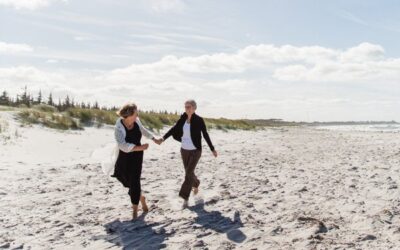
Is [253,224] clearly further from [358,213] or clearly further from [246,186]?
[246,186]

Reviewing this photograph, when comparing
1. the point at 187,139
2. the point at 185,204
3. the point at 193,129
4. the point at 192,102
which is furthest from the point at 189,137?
the point at 185,204

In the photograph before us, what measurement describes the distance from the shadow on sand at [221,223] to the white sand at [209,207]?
1 centimetres

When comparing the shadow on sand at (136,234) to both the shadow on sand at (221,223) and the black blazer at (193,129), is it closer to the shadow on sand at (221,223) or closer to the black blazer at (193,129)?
the shadow on sand at (221,223)

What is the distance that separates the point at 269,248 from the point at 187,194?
3.04 m

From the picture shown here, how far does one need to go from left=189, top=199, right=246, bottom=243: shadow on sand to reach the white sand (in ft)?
0.05

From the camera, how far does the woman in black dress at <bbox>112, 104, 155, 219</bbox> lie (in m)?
7.82

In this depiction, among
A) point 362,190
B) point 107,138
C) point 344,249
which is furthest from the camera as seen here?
point 107,138

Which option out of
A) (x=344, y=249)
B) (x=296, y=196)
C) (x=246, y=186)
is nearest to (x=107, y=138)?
(x=246, y=186)

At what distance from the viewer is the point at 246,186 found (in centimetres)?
1084

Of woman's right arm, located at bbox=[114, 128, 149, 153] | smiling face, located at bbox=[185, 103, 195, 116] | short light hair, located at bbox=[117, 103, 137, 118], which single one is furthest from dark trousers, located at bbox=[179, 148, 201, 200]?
short light hair, located at bbox=[117, 103, 137, 118]

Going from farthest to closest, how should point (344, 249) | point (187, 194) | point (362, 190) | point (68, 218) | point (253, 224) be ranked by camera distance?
point (362, 190)
point (187, 194)
point (68, 218)
point (253, 224)
point (344, 249)

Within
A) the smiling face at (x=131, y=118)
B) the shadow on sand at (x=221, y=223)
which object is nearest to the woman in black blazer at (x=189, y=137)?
the shadow on sand at (x=221, y=223)

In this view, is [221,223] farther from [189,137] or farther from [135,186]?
[189,137]

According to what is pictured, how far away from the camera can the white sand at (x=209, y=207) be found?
Answer: 6.68 metres
